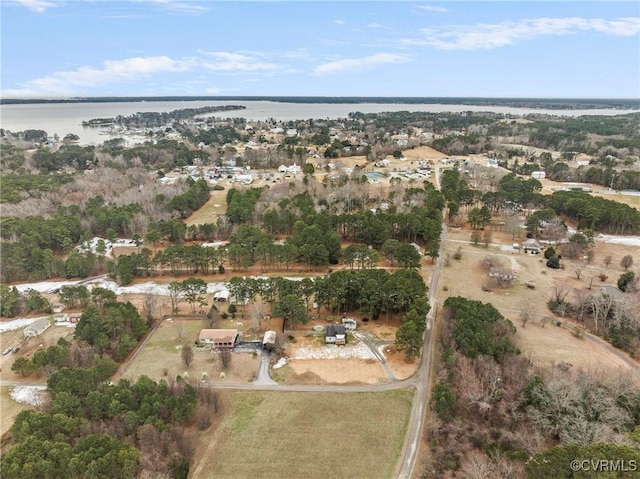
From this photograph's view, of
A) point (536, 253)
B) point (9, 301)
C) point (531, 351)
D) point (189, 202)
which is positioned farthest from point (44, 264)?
point (536, 253)

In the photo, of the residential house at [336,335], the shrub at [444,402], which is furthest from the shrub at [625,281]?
the residential house at [336,335]

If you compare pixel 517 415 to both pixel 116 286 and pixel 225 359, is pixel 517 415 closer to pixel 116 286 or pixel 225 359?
pixel 225 359

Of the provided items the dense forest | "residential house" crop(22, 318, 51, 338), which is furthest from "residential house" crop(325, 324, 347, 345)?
"residential house" crop(22, 318, 51, 338)

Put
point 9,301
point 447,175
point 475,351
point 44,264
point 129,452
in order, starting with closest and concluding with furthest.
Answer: point 129,452 < point 475,351 < point 9,301 < point 44,264 < point 447,175

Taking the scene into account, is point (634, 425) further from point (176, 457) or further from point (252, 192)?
point (252, 192)

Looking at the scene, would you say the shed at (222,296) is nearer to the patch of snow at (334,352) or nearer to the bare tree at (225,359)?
the bare tree at (225,359)

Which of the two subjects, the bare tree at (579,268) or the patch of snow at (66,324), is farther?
the bare tree at (579,268)
